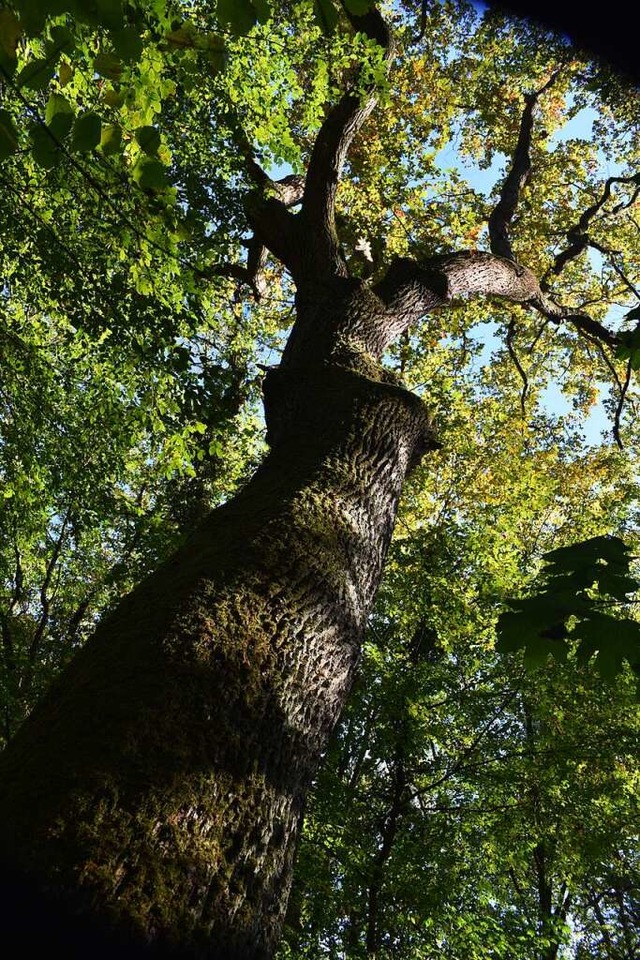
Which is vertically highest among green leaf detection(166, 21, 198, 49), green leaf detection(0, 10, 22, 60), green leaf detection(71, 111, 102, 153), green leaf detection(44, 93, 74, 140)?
green leaf detection(166, 21, 198, 49)

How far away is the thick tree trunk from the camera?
4.38 ft

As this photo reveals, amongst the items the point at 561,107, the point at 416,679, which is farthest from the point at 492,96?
the point at 416,679

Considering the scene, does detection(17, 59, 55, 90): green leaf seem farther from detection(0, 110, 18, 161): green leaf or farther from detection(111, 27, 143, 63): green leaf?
detection(111, 27, 143, 63): green leaf

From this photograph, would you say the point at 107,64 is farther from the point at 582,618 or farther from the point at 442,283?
the point at 442,283

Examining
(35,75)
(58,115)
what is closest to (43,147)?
(58,115)

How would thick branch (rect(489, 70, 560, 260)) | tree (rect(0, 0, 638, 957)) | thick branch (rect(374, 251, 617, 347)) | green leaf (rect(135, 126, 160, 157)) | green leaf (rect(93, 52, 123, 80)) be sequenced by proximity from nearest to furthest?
tree (rect(0, 0, 638, 957)), green leaf (rect(135, 126, 160, 157)), green leaf (rect(93, 52, 123, 80)), thick branch (rect(374, 251, 617, 347)), thick branch (rect(489, 70, 560, 260))

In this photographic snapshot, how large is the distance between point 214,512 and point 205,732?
4.60 ft

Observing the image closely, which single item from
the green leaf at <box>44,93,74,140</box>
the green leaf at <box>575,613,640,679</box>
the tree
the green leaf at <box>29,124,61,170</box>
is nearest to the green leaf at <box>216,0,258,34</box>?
the tree

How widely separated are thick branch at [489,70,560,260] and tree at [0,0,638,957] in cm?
132

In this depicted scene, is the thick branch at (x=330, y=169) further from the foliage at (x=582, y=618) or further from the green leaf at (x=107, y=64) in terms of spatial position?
the foliage at (x=582, y=618)

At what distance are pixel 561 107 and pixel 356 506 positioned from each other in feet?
41.7

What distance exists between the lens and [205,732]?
67.4 inches

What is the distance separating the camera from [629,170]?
11938 mm

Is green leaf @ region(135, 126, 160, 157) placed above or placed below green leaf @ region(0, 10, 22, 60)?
above
